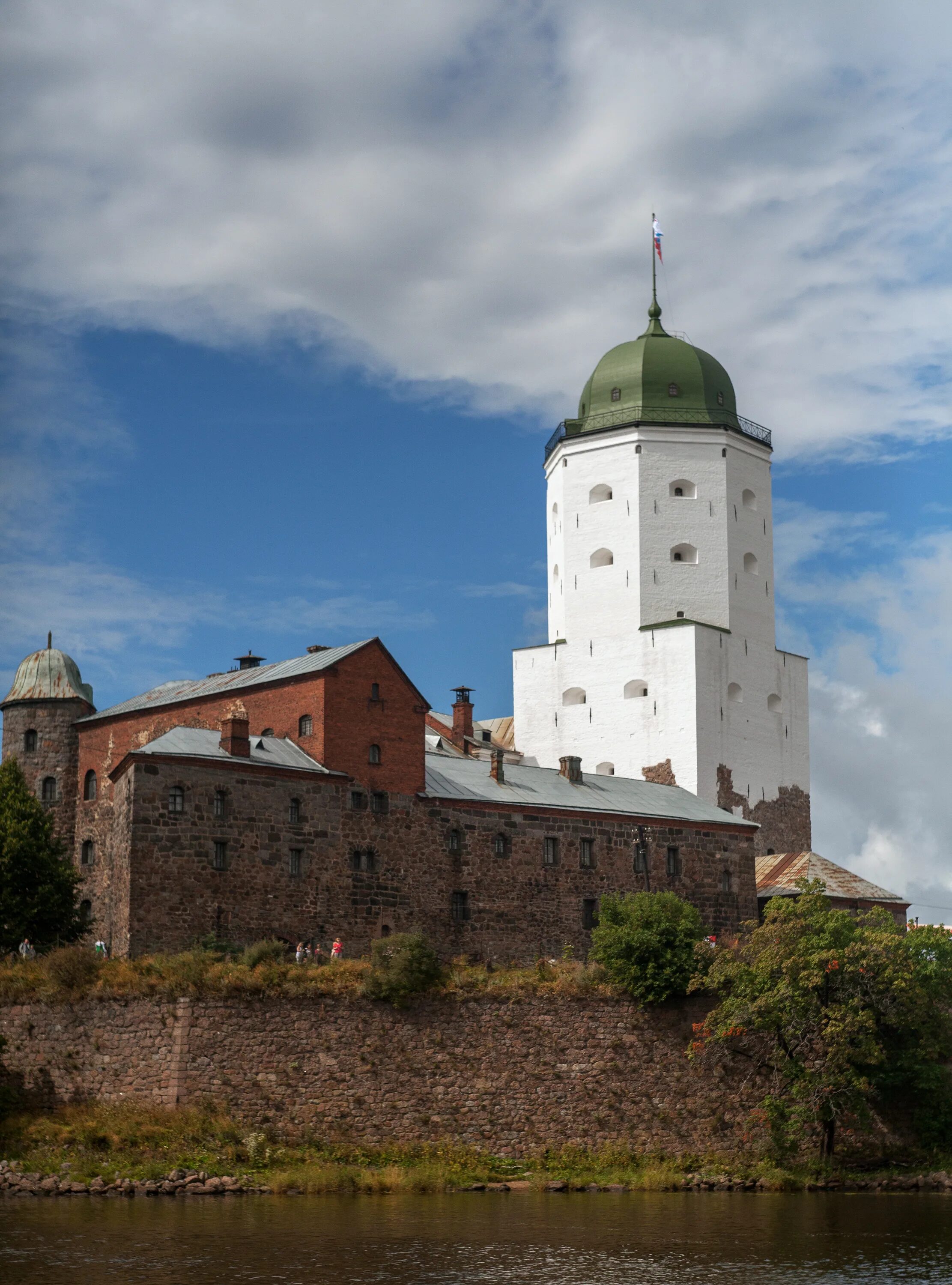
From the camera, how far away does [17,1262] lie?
29.5m

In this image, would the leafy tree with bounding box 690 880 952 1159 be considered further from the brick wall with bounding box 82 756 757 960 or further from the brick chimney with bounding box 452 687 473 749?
the brick chimney with bounding box 452 687 473 749

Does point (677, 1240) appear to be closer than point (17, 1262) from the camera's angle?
No

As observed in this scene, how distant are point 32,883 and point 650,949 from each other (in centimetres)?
1690

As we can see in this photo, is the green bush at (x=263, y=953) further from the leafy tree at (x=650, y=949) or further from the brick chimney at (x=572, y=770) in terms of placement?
the brick chimney at (x=572, y=770)

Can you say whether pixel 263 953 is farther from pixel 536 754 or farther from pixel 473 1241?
pixel 536 754

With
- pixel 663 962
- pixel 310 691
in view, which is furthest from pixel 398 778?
pixel 663 962

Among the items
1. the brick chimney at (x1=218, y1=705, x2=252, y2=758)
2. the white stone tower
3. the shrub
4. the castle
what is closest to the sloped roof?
the castle

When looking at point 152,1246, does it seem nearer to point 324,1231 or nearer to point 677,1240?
point 324,1231

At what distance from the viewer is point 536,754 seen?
71.3 meters

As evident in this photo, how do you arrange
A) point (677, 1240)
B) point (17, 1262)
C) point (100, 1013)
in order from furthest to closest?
point (100, 1013), point (677, 1240), point (17, 1262)

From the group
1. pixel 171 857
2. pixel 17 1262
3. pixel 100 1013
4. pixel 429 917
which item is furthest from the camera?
pixel 429 917

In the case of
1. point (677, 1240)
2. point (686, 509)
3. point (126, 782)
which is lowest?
point (677, 1240)

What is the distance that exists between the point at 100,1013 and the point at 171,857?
635 cm

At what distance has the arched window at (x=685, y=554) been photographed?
70438 mm
